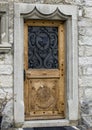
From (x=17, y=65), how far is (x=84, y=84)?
129cm

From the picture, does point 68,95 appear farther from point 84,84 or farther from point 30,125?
point 30,125

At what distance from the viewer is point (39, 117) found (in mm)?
7156

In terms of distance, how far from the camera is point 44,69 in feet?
23.6

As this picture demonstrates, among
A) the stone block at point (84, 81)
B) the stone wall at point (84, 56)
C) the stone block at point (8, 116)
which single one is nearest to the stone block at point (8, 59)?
the stone block at point (8, 116)

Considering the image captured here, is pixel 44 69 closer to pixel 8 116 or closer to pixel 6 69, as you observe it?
pixel 6 69

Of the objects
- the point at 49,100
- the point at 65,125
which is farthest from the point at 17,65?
the point at 65,125

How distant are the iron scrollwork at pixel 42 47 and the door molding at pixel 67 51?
8.5 inches

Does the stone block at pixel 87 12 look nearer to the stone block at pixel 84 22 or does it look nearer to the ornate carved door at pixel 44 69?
the stone block at pixel 84 22

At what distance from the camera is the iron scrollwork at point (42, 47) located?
23.5 feet

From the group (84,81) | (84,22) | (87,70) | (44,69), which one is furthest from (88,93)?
(84,22)

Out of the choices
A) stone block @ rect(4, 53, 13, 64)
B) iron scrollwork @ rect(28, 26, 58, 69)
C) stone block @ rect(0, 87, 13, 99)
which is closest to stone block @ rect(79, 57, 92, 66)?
iron scrollwork @ rect(28, 26, 58, 69)

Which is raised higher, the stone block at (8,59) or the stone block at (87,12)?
the stone block at (87,12)

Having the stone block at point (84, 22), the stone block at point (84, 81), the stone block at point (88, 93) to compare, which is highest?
the stone block at point (84, 22)

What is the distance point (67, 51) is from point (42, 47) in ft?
1.54
